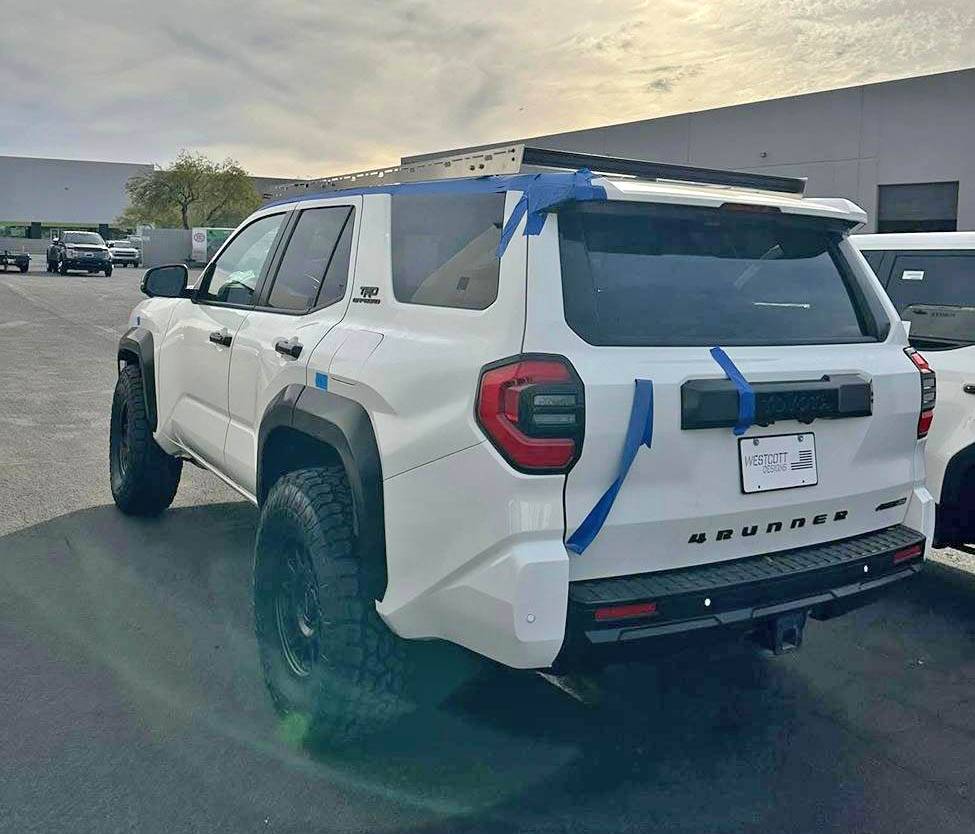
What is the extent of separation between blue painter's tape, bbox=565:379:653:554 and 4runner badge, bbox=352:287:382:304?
1035 millimetres

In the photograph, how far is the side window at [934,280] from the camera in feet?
16.3

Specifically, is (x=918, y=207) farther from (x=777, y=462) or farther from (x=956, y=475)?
(x=777, y=462)

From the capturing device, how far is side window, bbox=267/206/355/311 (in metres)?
3.60

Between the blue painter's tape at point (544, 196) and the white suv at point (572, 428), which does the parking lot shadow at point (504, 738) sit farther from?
the blue painter's tape at point (544, 196)

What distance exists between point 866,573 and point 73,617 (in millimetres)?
3305

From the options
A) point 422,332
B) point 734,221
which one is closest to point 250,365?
point 422,332

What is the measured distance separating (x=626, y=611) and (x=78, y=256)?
41381mm

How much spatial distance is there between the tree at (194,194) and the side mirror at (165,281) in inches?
2576

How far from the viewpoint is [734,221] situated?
10.3 ft

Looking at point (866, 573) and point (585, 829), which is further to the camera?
point (866, 573)

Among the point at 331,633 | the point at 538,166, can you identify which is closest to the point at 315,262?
the point at 538,166

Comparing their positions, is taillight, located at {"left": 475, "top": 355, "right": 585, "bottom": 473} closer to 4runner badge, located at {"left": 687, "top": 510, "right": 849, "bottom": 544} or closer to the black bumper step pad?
the black bumper step pad

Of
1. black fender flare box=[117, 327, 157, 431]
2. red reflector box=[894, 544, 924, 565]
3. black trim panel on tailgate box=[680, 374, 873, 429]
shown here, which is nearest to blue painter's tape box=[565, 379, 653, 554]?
black trim panel on tailgate box=[680, 374, 873, 429]

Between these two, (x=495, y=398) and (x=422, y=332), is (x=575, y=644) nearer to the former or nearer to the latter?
(x=495, y=398)
